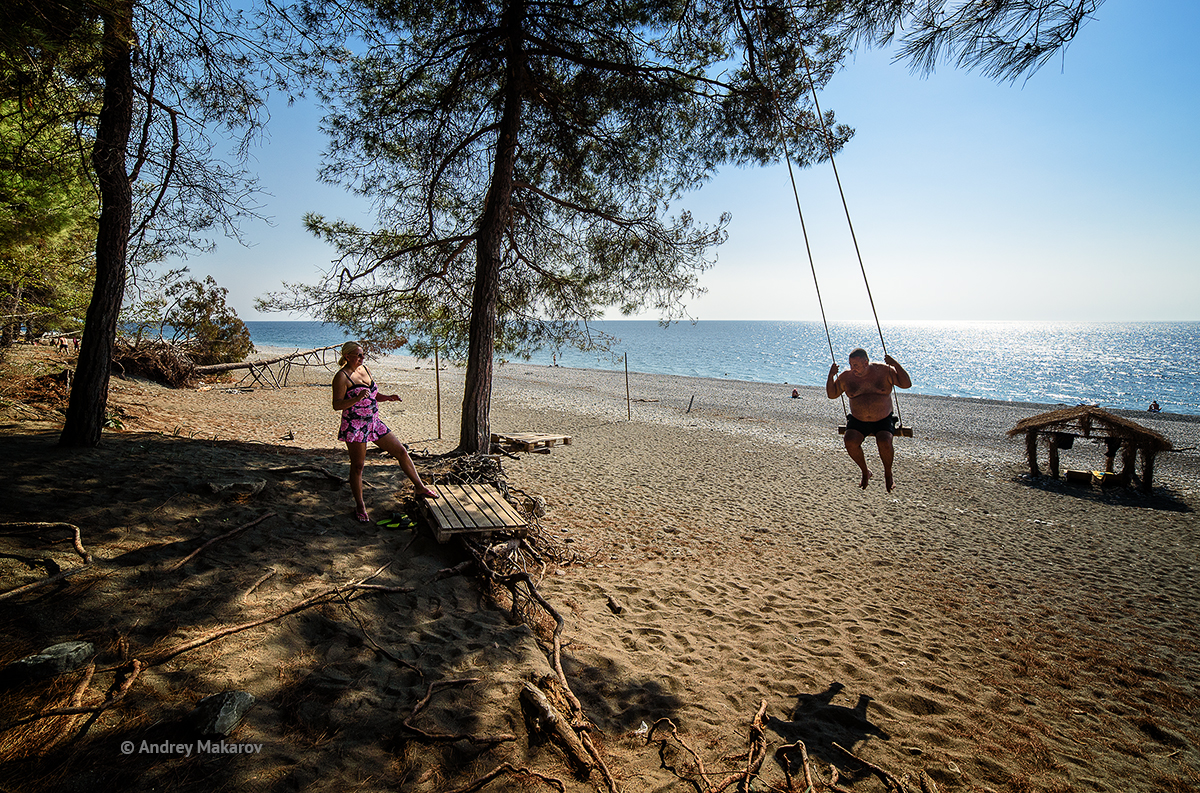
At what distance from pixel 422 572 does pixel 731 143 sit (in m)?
7.26

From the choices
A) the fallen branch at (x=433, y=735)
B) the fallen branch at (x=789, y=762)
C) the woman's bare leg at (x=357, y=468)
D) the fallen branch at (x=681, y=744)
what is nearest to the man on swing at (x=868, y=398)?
the fallen branch at (x=789, y=762)

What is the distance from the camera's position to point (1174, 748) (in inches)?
151

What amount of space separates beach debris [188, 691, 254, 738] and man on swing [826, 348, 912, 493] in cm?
604

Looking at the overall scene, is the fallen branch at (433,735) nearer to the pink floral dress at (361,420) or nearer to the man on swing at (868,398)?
the pink floral dress at (361,420)

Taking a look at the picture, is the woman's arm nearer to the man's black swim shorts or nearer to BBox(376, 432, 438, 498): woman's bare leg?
BBox(376, 432, 438, 498): woman's bare leg

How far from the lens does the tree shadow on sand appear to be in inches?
135

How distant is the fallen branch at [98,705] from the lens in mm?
2252

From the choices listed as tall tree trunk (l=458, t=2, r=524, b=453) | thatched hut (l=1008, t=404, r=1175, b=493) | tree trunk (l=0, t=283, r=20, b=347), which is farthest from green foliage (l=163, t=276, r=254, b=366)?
thatched hut (l=1008, t=404, r=1175, b=493)

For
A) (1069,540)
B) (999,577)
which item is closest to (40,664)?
(999,577)

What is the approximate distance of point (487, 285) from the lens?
25.8 feet

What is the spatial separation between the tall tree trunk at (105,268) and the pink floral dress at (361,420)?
273 centimetres

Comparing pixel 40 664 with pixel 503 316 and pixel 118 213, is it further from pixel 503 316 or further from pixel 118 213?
pixel 503 316

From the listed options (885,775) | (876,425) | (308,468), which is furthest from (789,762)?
(308,468)

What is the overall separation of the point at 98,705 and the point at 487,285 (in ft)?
20.9
